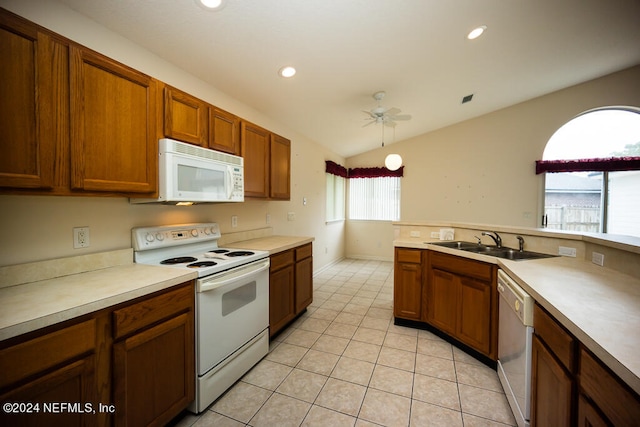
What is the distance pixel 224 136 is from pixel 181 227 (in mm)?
843

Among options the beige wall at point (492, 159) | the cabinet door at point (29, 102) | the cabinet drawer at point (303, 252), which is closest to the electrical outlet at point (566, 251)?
the cabinet drawer at point (303, 252)

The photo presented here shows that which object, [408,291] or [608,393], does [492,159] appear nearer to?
[408,291]

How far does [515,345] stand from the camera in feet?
5.13

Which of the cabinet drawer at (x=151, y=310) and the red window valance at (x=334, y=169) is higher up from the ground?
the red window valance at (x=334, y=169)

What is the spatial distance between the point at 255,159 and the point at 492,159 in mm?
4787

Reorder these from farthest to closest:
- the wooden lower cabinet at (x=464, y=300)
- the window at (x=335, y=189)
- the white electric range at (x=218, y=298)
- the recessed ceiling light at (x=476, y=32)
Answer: the window at (x=335, y=189) → the recessed ceiling light at (x=476, y=32) → the wooden lower cabinet at (x=464, y=300) → the white electric range at (x=218, y=298)

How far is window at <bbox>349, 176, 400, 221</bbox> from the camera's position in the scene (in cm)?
617

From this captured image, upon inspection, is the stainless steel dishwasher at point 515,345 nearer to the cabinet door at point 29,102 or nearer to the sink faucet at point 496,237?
the sink faucet at point 496,237

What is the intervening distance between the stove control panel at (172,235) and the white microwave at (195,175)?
0.22 m

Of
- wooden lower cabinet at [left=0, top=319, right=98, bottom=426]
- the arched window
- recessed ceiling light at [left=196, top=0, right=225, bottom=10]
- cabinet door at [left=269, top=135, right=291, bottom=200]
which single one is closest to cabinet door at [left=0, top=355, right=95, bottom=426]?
wooden lower cabinet at [left=0, top=319, right=98, bottom=426]

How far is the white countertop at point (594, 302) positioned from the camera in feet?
2.45

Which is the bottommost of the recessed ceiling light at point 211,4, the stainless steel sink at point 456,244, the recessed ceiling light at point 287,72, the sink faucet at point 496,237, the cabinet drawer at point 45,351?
the cabinet drawer at point 45,351

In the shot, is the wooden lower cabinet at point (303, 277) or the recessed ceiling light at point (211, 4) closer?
the recessed ceiling light at point (211, 4)

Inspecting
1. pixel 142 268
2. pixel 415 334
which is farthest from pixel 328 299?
pixel 142 268
